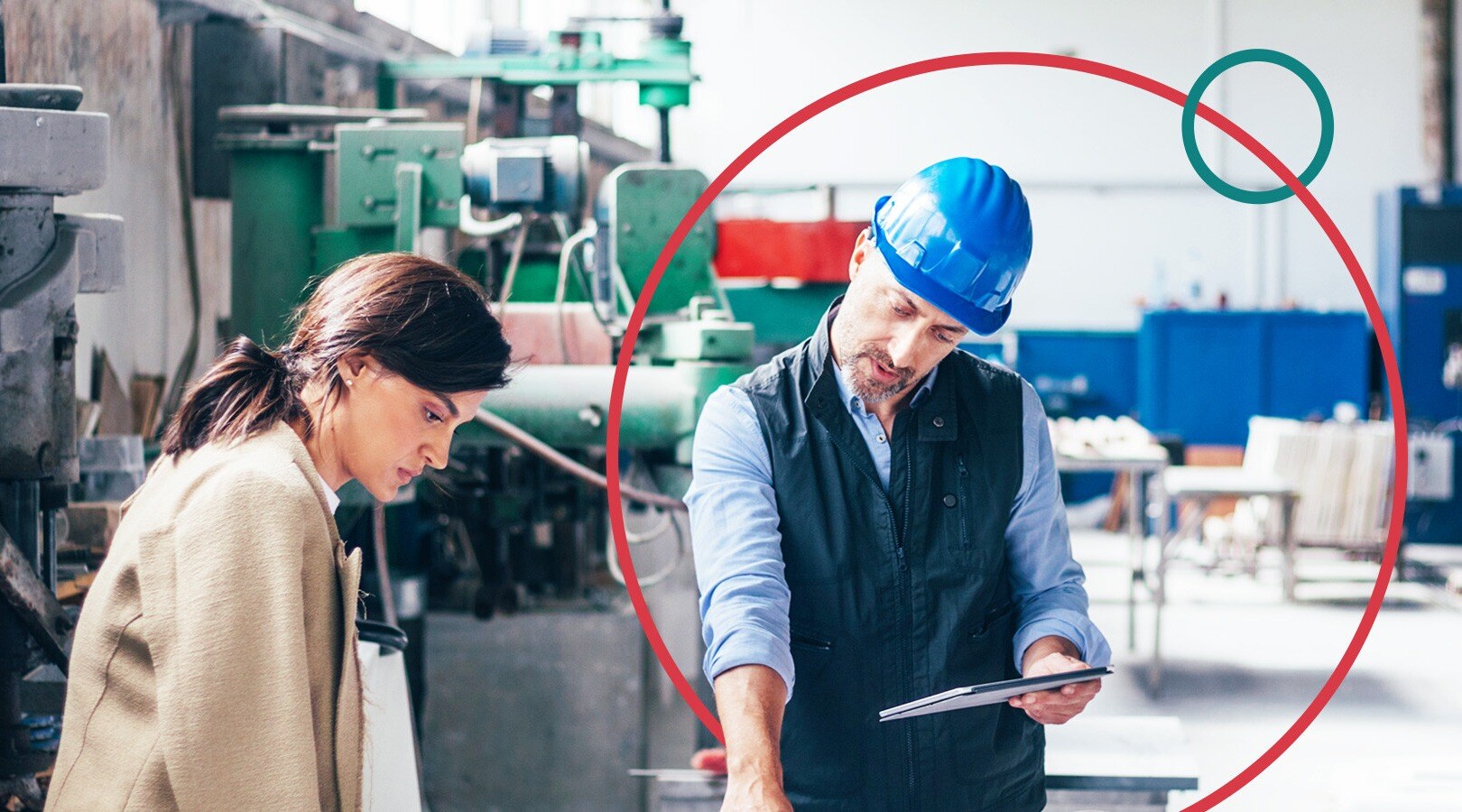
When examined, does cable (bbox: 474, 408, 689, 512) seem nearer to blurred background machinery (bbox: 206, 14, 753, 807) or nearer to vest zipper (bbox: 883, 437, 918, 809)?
blurred background machinery (bbox: 206, 14, 753, 807)

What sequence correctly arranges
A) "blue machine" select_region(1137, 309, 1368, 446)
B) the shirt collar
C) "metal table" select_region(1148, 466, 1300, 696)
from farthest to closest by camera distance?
"blue machine" select_region(1137, 309, 1368, 446) < "metal table" select_region(1148, 466, 1300, 696) < the shirt collar

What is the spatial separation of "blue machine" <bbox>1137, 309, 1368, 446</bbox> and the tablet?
748cm

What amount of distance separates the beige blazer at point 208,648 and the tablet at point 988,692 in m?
0.59

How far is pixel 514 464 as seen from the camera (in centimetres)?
384

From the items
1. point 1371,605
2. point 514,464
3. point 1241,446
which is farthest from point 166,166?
point 1241,446

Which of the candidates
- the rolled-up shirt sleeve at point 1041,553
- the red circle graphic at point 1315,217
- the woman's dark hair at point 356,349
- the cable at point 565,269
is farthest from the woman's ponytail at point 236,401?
the cable at point 565,269

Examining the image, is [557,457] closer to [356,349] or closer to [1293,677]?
[356,349]

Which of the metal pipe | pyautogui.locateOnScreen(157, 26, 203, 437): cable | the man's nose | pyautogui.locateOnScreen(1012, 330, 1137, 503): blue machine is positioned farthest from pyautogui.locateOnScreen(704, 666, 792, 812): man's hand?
the metal pipe

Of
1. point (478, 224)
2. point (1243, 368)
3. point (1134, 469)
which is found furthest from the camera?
point (1243, 368)

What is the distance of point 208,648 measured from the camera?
1188 mm

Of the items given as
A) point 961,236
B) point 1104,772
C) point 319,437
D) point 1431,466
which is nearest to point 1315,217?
point 961,236

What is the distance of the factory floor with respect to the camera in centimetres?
414

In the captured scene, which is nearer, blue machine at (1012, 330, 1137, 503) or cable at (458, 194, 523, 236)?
cable at (458, 194, 523, 236)

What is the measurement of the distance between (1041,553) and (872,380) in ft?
0.95
